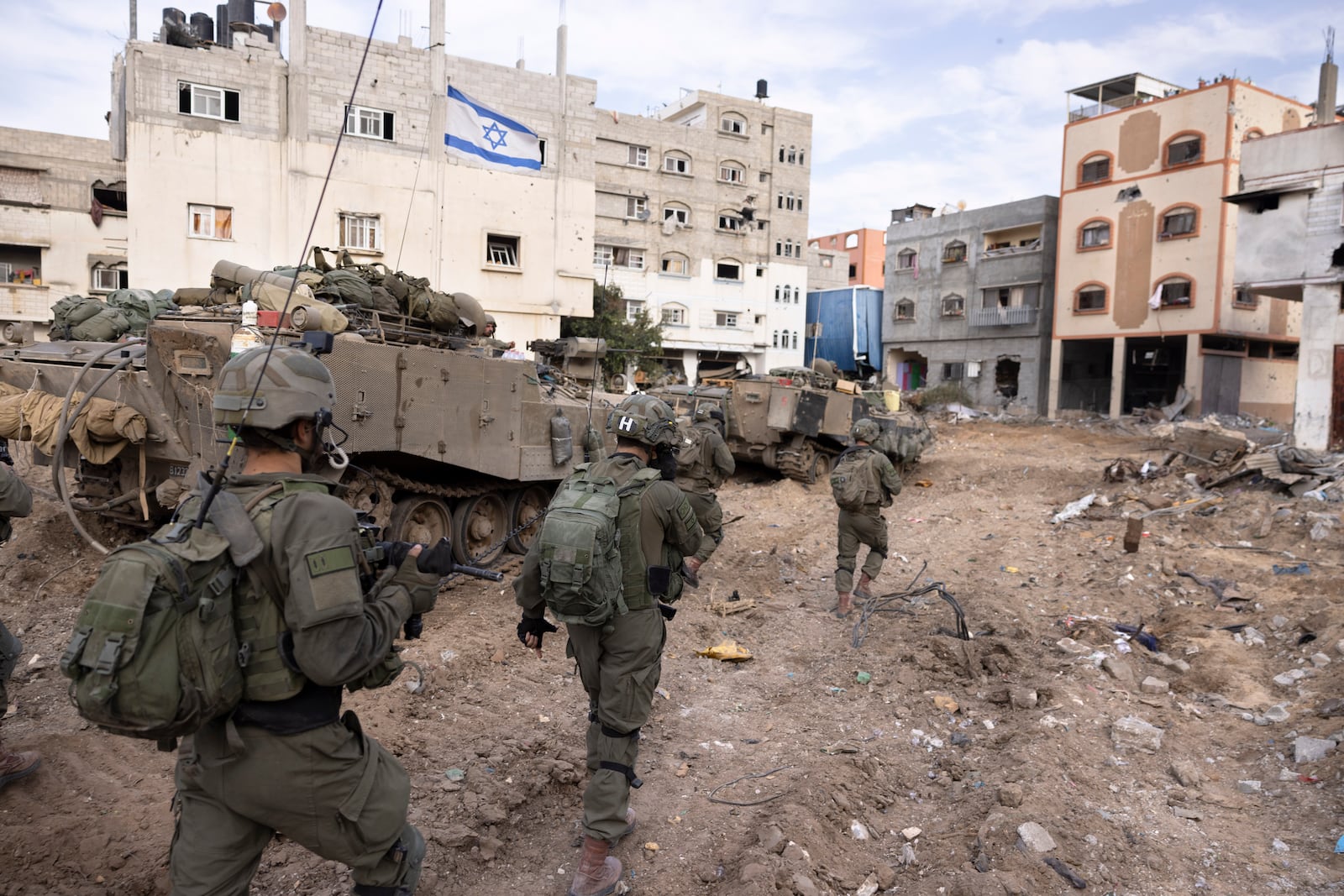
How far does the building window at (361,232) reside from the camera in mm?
21844

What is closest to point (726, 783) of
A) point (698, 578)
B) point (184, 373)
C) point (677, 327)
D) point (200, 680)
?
point (200, 680)

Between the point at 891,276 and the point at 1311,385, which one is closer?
the point at 1311,385

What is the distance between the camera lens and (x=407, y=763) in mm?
4461

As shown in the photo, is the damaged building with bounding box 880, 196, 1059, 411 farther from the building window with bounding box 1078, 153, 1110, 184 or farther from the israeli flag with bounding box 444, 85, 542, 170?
the israeli flag with bounding box 444, 85, 542, 170

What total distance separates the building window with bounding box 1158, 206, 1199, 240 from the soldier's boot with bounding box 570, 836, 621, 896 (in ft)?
92.6

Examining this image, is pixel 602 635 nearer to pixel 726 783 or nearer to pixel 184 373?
pixel 726 783

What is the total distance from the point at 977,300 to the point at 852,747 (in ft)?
102

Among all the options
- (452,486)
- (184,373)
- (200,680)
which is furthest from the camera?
(452,486)

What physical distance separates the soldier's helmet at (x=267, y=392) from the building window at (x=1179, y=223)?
28989mm

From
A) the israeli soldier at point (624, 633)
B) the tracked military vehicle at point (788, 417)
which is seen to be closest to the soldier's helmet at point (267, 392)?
the israeli soldier at point (624, 633)

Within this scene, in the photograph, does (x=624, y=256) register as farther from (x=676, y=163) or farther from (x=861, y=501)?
(x=861, y=501)

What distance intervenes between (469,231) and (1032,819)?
840 inches

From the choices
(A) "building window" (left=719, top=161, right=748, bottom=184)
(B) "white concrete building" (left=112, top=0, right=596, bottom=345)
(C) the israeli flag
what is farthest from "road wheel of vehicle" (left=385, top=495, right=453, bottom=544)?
(A) "building window" (left=719, top=161, right=748, bottom=184)

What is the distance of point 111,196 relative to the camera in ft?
91.1
